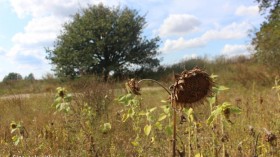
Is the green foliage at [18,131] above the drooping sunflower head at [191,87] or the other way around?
the other way around

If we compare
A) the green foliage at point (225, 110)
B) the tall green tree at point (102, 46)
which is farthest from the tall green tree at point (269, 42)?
the green foliage at point (225, 110)

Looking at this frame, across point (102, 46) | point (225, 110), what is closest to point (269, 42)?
point (102, 46)

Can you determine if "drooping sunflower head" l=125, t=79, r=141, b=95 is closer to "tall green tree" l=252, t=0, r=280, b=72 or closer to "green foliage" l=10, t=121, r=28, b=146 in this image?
"green foliage" l=10, t=121, r=28, b=146

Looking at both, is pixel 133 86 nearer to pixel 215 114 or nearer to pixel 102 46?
pixel 215 114

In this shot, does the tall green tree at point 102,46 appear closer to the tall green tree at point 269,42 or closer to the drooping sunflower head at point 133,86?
the tall green tree at point 269,42

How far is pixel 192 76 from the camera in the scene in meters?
1.52

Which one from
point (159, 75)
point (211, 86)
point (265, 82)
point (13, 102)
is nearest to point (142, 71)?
point (159, 75)

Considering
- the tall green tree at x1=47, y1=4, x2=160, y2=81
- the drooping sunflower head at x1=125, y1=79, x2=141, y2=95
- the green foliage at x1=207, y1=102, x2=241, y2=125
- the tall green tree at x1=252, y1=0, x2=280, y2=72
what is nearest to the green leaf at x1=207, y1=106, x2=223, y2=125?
the green foliage at x1=207, y1=102, x2=241, y2=125

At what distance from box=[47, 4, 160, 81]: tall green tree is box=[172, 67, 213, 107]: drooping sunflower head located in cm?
2046

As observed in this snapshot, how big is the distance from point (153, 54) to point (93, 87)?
57.2 feet

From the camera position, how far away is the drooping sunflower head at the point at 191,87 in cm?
150

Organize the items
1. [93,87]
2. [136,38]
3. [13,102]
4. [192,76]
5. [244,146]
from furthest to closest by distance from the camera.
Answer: [136,38], [13,102], [93,87], [244,146], [192,76]

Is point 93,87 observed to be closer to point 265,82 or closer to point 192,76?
point 192,76

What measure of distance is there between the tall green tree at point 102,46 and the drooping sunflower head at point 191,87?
2046cm
